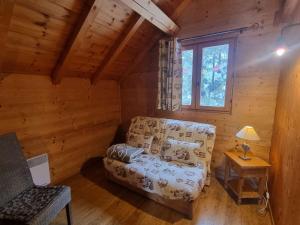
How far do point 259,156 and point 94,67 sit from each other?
2832mm

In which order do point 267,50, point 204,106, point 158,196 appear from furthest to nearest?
point 204,106, point 267,50, point 158,196

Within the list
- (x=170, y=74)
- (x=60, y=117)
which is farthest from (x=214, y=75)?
(x=60, y=117)

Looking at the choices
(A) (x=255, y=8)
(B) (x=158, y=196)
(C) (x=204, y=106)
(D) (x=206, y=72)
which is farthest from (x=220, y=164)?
(A) (x=255, y=8)

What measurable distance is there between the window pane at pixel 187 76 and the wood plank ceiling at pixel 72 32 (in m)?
0.46

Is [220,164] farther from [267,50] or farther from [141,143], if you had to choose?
[267,50]

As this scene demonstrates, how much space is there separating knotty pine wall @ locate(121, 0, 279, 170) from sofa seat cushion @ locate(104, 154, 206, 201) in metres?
0.83

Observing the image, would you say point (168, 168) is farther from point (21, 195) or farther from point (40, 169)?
point (40, 169)

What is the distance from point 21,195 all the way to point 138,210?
1.18m

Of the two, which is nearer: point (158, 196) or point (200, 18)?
point (158, 196)

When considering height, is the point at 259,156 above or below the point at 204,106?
below

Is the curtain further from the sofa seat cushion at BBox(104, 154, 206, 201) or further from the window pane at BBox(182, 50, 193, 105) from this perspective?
the sofa seat cushion at BBox(104, 154, 206, 201)

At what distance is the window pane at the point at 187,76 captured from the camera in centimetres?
273

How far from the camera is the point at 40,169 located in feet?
7.14

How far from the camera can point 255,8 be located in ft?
7.03
